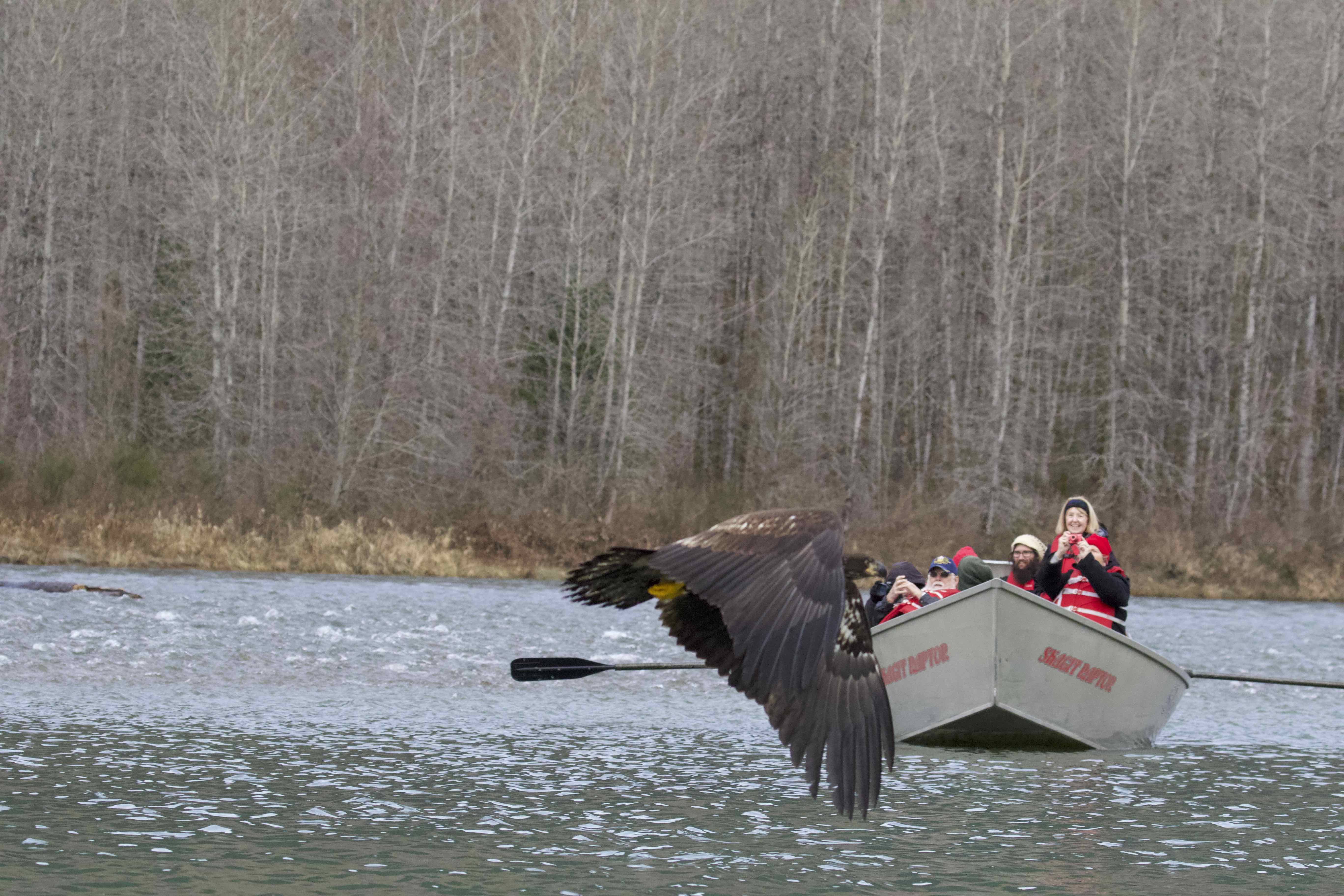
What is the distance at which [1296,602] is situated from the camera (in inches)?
942

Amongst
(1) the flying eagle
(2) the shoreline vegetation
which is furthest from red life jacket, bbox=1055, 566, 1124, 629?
(2) the shoreline vegetation

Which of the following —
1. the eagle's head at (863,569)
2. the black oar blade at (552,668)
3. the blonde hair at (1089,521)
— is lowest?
the black oar blade at (552,668)

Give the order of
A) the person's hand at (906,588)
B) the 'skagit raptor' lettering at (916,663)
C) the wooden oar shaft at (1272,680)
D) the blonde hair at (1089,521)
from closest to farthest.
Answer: the blonde hair at (1089,521) < the 'skagit raptor' lettering at (916,663) < the person's hand at (906,588) < the wooden oar shaft at (1272,680)

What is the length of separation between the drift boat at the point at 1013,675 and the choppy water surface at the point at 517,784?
0.18m

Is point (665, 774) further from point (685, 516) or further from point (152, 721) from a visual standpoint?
point (685, 516)

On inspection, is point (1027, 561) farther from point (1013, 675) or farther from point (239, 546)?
point (239, 546)

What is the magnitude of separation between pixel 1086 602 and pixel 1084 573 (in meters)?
0.61

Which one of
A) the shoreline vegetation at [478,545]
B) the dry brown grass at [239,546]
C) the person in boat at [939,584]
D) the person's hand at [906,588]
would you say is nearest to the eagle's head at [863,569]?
the person in boat at [939,584]

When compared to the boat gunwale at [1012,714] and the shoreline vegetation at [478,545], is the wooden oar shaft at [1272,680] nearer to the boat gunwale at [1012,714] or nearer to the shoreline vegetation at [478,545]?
the boat gunwale at [1012,714]

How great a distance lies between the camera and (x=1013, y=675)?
32.0 feet

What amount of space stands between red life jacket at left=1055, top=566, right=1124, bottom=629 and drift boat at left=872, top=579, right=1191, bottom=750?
0.20m

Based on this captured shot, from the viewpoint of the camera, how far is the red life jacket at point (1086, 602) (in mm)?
9969

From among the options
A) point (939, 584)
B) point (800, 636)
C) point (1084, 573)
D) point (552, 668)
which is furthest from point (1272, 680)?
point (800, 636)

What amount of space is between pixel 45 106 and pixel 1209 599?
2138cm
